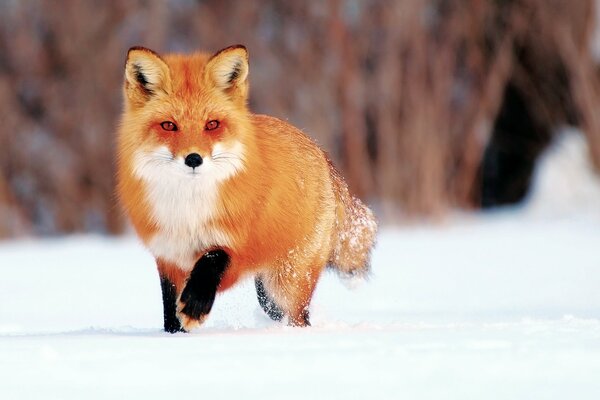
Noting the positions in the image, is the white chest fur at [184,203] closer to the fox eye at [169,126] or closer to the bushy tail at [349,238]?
the fox eye at [169,126]

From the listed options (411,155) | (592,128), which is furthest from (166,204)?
(592,128)

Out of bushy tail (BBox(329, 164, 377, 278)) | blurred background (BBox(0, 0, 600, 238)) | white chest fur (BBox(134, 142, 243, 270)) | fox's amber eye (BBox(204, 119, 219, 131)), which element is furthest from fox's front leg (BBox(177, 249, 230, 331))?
blurred background (BBox(0, 0, 600, 238))

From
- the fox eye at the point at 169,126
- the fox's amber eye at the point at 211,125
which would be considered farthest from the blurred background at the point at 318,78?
the fox eye at the point at 169,126

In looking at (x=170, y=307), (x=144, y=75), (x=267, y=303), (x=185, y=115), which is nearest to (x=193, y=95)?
(x=185, y=115)

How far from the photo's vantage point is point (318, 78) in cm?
1152

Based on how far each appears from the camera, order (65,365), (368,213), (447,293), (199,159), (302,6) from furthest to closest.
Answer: (302,6) → (447,293) → (368,213) → (199,159) → (65,365)

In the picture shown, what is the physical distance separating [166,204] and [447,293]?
12.1 feet

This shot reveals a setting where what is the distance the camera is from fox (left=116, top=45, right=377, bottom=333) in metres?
4.23

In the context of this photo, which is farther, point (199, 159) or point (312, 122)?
point (312, 122)

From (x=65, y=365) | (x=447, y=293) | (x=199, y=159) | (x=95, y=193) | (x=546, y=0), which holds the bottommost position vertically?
(x=95, y=193)

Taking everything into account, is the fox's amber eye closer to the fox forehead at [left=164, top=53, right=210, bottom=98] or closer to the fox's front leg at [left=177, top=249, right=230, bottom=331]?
the fox forehead at [left=164, top=53, right=210, bottom=98]

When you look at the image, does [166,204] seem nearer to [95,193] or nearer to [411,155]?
[411,155]

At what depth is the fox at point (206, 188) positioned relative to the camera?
4.23 metres

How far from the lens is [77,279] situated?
8586mm
